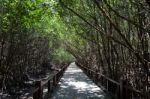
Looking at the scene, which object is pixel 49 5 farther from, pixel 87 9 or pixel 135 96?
pixel 135 96

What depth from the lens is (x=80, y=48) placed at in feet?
138

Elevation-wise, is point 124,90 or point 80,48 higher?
point 80,48

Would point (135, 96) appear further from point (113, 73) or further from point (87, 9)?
point (87, 9)

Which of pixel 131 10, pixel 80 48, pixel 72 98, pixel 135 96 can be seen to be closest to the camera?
pixel 131 10

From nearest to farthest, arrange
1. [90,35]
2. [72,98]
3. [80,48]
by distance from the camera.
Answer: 1. [72,98]
2. [90,35]
3. [80,48]

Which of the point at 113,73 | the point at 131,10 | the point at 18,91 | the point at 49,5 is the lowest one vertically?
the point at 18,91

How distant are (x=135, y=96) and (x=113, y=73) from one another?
4.25 m

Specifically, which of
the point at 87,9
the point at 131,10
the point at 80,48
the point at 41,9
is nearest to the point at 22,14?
the point at 41,9

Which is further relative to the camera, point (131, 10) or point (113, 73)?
point (113, 73)

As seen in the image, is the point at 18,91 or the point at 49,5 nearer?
the point at 49,5

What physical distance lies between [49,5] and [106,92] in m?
4.74

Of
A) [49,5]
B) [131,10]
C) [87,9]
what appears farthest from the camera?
[87,9]

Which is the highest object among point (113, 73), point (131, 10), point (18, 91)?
point (131, 10)

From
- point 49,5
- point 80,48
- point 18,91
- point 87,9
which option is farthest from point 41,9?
point 80,48
